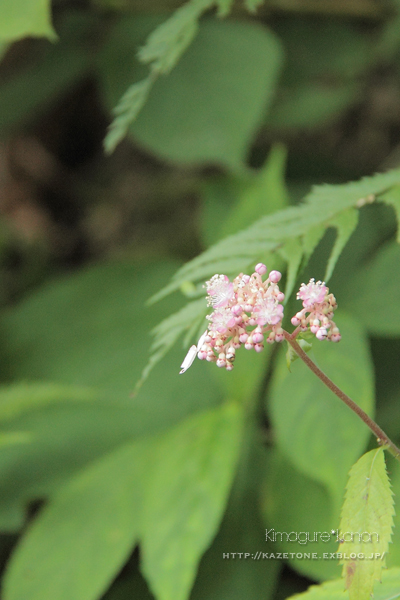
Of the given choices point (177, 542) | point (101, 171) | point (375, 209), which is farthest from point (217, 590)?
point (101, 171)

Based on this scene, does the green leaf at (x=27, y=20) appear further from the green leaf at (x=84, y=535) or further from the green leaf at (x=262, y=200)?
the green leaf at (x=84, y=535)

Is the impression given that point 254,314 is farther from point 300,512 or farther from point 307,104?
point 307,104

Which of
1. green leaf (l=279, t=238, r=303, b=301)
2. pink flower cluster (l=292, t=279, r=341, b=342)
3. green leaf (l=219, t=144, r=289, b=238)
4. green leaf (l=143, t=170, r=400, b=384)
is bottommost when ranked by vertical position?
pink flower cluster (l=292, t=279, r=341, b=342)

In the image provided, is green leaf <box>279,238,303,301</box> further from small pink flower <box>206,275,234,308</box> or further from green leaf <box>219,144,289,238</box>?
green leaf <box>219,144,289,238</box>

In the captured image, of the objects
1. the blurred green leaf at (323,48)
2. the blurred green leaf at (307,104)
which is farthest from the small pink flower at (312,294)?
the blurred green leaf at (323,48)

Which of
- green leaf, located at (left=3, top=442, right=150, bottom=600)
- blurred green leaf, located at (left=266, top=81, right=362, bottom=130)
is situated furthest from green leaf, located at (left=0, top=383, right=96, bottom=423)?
blurred green leaf, located at (left=266, top=81, right=362, bottom=130)

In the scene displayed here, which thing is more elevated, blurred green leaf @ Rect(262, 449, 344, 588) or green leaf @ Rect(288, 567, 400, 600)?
blurred green leaf @ Rect(262, 449, 344, 588)
